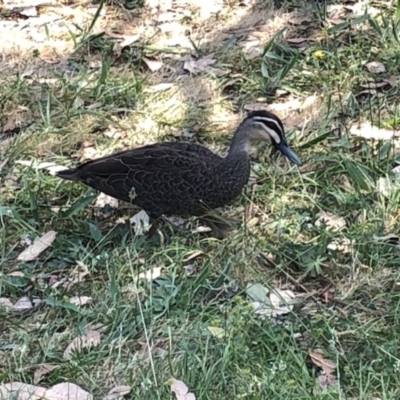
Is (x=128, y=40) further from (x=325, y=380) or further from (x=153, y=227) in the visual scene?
(x=325, y=380)

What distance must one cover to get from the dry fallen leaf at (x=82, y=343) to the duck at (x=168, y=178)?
2.53 feet

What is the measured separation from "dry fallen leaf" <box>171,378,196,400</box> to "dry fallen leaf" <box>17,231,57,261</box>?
1.17 meters

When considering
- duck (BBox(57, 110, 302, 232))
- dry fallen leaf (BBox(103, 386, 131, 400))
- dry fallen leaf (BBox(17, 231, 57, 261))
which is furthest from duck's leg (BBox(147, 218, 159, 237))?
dry fallen leaf (BBox(103, 386, 131, 400))

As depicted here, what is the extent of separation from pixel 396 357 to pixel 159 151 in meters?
1.47

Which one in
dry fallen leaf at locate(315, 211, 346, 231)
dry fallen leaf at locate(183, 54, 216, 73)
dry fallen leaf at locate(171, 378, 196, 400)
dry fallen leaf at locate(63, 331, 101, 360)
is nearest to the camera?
dry fallen leaf at locate(171, 378, 196, 400)

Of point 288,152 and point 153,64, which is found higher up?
point 288,152

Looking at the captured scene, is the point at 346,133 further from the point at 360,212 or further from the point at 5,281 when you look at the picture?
the point at 5,281

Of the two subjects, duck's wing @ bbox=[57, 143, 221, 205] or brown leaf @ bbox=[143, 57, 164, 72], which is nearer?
duck's wing @ bbox=[57, 143, 221, 205]

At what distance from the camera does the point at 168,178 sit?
4.09 m

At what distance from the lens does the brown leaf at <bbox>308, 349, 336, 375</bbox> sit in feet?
10.5

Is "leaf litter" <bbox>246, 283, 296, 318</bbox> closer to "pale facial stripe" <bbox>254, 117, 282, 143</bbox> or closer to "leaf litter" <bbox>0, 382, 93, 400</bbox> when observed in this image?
"leaf litter" <bbox>0, 382, 93, 400</bbox>

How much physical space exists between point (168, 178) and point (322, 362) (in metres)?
1.20

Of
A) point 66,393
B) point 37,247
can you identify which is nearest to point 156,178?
point 37,247

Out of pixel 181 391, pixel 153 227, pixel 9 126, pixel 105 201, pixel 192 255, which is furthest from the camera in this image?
pixel 9 126
